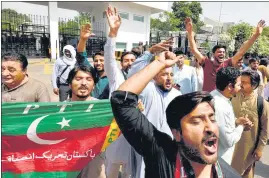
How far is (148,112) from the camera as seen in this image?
2549mm

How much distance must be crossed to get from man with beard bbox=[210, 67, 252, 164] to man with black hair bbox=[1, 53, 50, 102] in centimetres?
176

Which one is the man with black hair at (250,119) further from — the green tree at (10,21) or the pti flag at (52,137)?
the green tree at (10,21)

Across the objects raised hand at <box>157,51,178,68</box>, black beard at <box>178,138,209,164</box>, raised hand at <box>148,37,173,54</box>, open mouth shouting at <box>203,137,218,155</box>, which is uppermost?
raised hand at <box>148,37,173,54</box>

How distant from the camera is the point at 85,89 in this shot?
272 cm

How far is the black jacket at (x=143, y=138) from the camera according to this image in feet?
4.49

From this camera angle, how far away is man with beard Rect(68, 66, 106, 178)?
8.86 ft

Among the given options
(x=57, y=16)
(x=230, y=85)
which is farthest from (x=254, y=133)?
(x=57, y=16)

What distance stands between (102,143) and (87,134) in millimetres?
172

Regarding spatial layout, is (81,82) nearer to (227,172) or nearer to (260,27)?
(227,172)

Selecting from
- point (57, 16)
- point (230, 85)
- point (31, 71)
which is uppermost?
point (57, 16)

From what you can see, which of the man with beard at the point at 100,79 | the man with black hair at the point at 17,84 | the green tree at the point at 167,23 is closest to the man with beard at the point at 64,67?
the man with beard at the point at 100,79

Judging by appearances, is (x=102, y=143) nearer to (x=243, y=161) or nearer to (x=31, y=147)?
(x=31, y=147)

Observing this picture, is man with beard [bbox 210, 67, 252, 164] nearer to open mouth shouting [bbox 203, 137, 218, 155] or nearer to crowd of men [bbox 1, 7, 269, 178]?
crowd of men [bbox 1, 7, 269, 178]

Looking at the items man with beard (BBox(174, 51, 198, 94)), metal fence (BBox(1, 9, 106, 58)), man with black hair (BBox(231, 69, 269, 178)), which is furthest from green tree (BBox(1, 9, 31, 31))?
man with black hair (BBox(231, 69, 269, 178))
